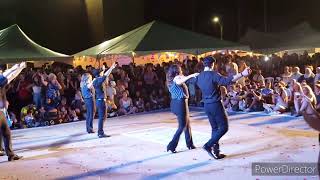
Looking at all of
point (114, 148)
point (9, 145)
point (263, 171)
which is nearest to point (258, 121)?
point (114, 148)

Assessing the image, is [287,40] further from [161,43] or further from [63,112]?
[63,112]

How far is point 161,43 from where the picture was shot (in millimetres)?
13977

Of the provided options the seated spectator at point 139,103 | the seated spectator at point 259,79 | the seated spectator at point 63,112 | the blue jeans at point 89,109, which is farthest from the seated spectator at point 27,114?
the seated spectator at point 259,79

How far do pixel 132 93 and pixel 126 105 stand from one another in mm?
823

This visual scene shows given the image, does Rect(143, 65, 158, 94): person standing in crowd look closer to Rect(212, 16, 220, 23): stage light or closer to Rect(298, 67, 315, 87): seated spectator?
Rect(298, 67, 315, 87): seated spectator

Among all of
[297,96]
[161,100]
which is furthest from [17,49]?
[297,96]

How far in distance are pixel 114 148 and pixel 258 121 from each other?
15.1ft

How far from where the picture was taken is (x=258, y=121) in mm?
12727

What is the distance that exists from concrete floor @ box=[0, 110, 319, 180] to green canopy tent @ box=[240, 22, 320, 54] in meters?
4.23

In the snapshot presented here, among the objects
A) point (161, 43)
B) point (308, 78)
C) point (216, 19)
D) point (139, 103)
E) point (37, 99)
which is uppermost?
point (216, 19)

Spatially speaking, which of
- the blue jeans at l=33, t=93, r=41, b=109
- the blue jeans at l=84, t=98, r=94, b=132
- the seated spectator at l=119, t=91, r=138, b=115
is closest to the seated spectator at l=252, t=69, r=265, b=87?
the seated spectator at l=119, t=91, r=138, b=115

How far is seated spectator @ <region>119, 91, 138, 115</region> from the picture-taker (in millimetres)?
16406

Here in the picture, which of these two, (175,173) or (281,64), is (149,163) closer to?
(175,173)

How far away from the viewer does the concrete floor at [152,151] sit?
7730 millimetres
